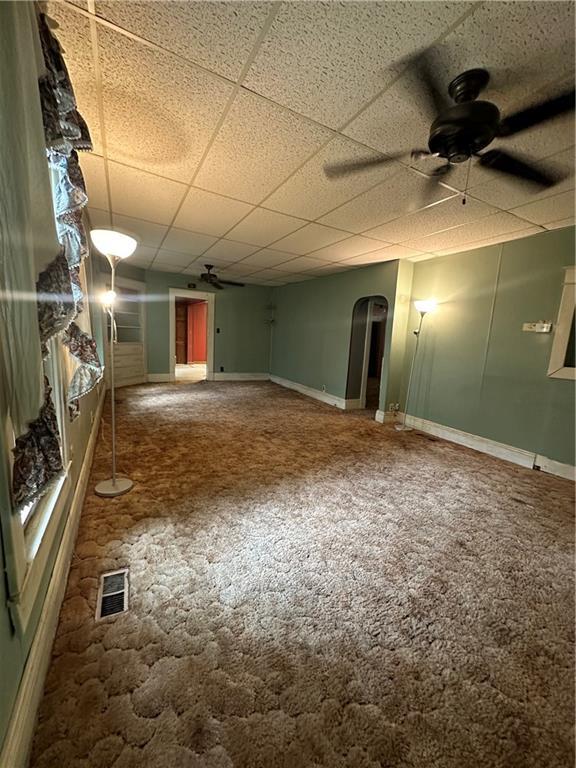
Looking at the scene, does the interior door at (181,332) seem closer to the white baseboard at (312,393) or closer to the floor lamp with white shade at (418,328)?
the white baseboard at (312,393)

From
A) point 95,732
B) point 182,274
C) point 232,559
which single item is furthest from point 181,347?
point 95,732

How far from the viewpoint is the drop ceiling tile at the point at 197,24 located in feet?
3.61

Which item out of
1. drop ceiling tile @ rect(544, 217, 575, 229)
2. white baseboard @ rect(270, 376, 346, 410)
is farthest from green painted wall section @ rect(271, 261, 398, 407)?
drop ceiling tile @ rect(544, 217, 575, 229)

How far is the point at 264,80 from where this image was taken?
1394 millimetres

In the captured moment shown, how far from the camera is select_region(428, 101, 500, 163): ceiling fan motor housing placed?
1.31m

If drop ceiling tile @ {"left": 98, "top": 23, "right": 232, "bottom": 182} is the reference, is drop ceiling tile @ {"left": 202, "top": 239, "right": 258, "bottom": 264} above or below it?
below

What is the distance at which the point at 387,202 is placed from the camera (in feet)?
8.20

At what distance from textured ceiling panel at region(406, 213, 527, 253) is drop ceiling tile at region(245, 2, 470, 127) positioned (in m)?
1.98

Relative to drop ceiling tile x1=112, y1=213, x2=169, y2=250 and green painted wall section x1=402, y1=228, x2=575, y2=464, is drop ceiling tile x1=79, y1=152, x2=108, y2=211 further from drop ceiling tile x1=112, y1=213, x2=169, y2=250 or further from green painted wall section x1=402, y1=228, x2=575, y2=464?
green painted wall section x1=402, y1=228, x2=575, y2=464

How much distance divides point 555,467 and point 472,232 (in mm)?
2525

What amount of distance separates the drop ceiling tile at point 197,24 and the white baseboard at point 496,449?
156 inches

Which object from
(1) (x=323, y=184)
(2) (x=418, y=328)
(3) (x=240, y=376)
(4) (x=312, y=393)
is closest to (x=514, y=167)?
(1) (x=323, y=184)

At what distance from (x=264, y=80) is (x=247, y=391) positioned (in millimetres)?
5225

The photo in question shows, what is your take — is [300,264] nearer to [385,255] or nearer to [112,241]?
[385,255]
